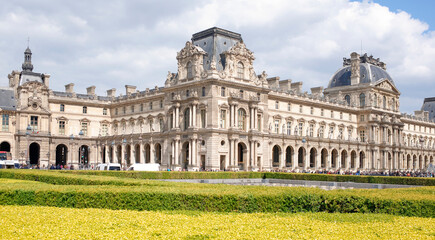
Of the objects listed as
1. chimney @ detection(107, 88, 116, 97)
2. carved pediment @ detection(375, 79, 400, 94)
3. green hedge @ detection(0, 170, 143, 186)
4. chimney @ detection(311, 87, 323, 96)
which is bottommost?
green hedge @ detection(0, 170, 143, 186)

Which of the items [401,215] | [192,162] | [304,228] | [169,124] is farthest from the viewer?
[169,124]

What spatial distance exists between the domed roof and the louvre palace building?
0.28 metres

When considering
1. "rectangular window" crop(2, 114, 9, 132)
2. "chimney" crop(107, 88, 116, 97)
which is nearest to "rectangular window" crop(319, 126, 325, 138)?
"chimney" crop(107, 88, 116, 97)

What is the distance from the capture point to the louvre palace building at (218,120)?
220ft

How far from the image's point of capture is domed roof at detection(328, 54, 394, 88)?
99.4 meters

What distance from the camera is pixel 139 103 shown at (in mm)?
86875

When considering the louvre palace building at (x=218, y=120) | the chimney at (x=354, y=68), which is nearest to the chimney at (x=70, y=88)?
the louvre palace building at (x=218, y=120)

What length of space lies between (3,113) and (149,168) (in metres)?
32.4

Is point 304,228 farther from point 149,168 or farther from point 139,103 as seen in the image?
point 139,103

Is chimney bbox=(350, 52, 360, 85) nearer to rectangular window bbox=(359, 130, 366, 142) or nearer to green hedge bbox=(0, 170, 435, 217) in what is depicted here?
rectangular window bbox=(359, 130, 366, 142)

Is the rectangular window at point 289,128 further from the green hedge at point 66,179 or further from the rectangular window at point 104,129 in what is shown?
the green hedge at point 66,179

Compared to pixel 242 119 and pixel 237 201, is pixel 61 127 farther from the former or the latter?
pixel 237 201

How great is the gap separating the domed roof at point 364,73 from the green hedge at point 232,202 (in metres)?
84.3

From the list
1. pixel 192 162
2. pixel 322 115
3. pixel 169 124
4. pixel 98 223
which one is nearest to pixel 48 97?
pixel 169 124
